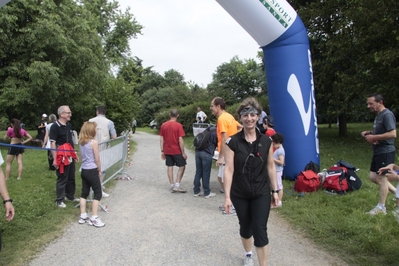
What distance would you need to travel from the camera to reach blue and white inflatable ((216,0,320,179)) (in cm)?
736

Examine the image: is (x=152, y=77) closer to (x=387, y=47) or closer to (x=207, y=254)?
(x=387, y=47)

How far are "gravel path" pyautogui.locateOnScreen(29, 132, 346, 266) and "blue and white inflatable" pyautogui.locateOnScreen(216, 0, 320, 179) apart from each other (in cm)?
219

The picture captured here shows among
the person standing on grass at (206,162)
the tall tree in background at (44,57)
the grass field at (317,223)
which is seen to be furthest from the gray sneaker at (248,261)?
the tall tree in background at (44,57)

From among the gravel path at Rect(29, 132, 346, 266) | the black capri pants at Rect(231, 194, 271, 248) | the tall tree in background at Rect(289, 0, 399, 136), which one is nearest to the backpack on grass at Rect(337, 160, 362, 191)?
the gravel path at Rect(29, 132, 346, 266)

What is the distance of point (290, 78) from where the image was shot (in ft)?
24.8

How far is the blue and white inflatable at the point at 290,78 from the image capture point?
7355 millimetres

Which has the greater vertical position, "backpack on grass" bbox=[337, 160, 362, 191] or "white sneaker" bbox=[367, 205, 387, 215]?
"backpack on grass" bbox=[337, 160, 362, 191]

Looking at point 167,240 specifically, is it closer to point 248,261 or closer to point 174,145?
point 248,261

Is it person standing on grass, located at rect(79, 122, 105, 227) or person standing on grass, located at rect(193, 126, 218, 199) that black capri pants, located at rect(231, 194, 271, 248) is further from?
person standing on grass, located at rect(193, 126, 218, 199)

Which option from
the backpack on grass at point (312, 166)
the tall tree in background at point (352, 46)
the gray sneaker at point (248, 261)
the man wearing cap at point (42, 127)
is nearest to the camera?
the gray sneaker at point (248, 261)

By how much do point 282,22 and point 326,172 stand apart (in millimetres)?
3254

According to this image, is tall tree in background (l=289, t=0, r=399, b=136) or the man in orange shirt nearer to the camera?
the man in orange shirt

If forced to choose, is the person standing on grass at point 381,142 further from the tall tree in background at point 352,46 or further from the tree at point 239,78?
the tree at point 239,78

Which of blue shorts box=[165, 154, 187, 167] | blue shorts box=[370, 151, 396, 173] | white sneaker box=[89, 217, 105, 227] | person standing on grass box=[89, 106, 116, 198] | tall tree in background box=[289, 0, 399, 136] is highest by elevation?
tall tree in background box=[289, 0, 399, 136]
